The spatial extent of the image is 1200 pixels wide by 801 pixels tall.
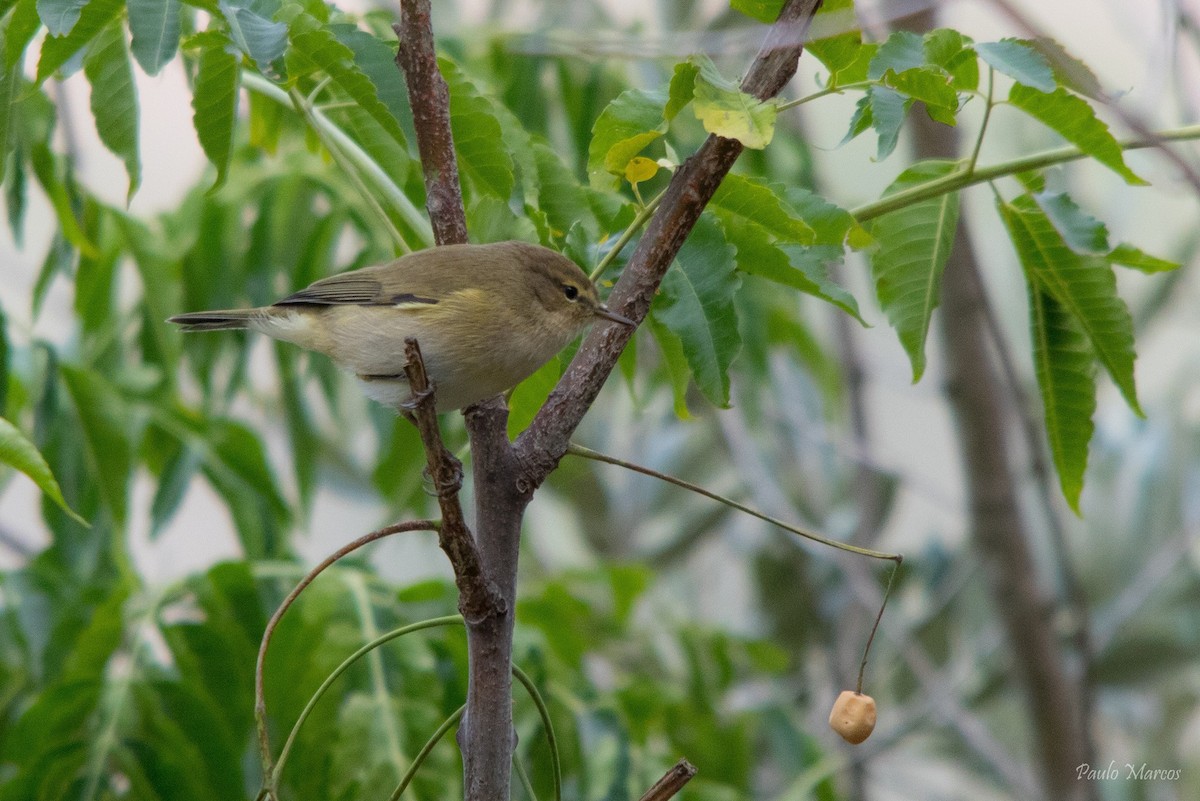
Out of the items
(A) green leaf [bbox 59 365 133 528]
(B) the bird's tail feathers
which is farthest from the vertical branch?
(A) green leaf [bbox 59 365 133 528]

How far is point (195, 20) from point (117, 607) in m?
1.22

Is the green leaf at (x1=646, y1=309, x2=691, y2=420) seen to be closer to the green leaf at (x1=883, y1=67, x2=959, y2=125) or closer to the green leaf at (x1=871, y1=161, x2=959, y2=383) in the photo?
the green leaf at (x1=871, y1=161, x2=959, y2=383)

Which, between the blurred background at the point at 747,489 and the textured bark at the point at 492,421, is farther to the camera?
the blurred background at the point at 747,489

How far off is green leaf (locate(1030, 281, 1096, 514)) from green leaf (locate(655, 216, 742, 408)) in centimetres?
50

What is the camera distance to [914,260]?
197cm

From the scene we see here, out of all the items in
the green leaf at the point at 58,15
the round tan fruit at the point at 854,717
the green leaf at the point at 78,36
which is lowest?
the round tan fruit at the point at 854,717

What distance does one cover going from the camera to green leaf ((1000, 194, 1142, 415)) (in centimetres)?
190

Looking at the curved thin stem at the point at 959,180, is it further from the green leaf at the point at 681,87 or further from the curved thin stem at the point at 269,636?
the curved thin stem at the point at 269,636

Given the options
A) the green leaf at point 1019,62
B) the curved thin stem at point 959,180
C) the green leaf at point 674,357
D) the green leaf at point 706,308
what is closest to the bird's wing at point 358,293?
the green leaf at point 674,357

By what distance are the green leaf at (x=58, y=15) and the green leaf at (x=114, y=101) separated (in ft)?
0.73

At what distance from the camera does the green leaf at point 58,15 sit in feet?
5.33

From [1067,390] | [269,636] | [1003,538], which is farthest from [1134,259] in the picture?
[1003,538]

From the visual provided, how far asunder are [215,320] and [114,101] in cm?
81

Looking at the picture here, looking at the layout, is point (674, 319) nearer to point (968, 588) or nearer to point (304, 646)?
point (304, 646)
